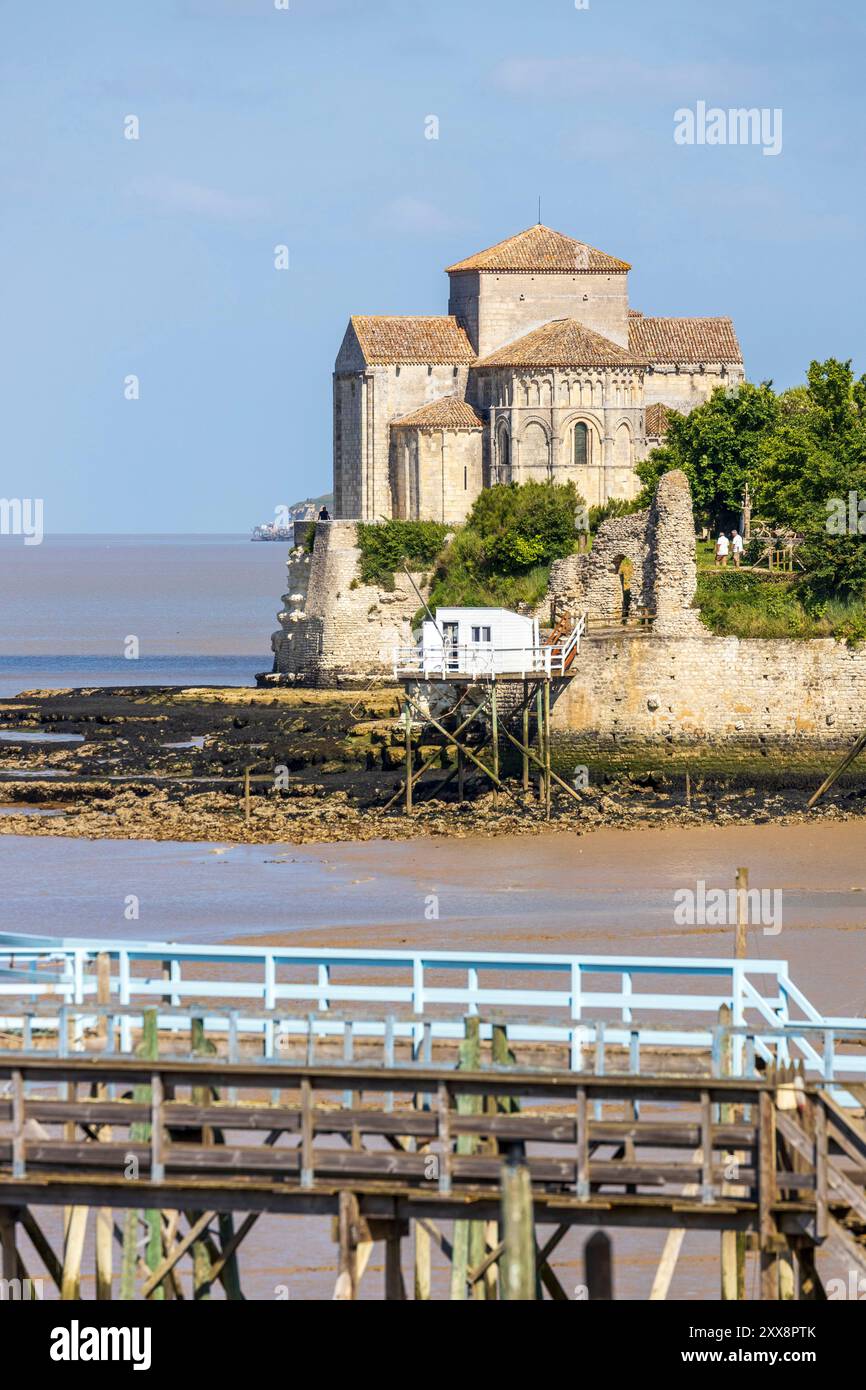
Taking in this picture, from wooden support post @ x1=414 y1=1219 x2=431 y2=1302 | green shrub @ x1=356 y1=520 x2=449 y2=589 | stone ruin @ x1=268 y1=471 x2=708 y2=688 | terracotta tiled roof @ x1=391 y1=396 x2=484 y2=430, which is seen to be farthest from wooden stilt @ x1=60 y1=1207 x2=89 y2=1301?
terracotta tiled roof @ x1=391 y1=396 x2=484 y2=430

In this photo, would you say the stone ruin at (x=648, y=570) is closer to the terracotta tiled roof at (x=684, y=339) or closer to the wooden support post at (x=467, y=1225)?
the wooden support post at (x=467, y=1225)

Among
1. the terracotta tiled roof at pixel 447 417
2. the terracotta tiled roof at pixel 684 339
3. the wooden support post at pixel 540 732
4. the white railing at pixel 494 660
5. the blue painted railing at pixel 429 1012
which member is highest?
the terracotta tiled roof at pixel 684 339

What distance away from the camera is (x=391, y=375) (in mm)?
88188

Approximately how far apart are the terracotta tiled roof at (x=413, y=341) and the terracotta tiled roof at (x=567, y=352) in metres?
2.42

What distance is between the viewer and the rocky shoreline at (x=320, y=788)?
4353 centimetres

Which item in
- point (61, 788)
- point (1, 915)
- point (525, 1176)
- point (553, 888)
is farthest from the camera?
point (61, 788)

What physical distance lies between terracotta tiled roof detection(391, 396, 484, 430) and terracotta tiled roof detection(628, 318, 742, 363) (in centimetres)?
1077

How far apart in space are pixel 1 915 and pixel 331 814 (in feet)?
34.8

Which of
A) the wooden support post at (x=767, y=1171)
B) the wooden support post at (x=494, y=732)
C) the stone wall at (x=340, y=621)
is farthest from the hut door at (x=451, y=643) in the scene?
the wooden support post at (x=767, y=1171)

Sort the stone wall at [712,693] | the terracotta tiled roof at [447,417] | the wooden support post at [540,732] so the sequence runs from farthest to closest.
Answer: the terracotta tiled roof at [447,417] → the stone wall at [712,693] → the wooden support post at [540,732]

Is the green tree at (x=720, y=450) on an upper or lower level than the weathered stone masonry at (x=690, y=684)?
upper

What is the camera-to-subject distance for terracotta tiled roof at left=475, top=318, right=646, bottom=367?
83438 millimetres
